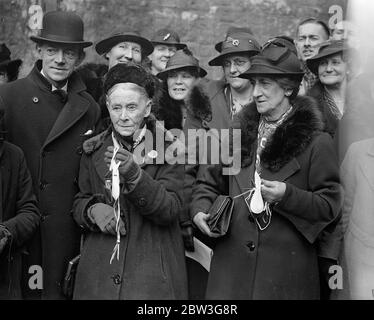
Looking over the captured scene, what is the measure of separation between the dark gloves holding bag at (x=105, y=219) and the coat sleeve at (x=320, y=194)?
0.87m

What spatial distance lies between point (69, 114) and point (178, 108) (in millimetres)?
847

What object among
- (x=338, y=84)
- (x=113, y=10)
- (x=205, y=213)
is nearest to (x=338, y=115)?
(x=338, y=84)

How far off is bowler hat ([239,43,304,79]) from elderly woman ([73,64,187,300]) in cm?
61

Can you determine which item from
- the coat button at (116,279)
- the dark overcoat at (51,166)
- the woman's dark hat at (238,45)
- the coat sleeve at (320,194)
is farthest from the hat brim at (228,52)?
the coat button at (116,279)

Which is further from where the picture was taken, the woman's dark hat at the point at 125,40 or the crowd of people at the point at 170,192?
the woman's dark hat at the point at 125,40

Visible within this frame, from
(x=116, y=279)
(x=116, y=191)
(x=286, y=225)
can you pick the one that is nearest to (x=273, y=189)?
(x=286, y=225)

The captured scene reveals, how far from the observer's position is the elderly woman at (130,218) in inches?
190

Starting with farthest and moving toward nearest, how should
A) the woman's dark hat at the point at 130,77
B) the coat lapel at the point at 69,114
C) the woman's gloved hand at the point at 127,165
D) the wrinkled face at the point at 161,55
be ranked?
the wrinkled face at the point at 161,55, the coat lapel at the point at 69,114, the woman's dark hat at the point at 130,77, the woman's gloved hand at the point at 127,165

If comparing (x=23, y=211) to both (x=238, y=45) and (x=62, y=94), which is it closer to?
(x=62, y=94)

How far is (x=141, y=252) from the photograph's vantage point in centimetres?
485

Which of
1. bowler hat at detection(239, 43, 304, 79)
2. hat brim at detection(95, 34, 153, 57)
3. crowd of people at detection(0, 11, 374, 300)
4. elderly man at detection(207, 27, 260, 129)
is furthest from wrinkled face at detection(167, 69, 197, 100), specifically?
bowler hat at detection(239, 43, 304, 79)

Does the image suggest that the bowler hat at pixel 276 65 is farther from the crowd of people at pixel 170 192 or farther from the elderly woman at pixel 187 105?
the elderly woman at pixel 187 105

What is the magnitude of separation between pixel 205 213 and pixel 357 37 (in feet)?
5.31

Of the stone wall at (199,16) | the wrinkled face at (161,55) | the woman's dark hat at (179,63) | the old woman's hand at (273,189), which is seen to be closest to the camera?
the old woman's hand at (273,189)
